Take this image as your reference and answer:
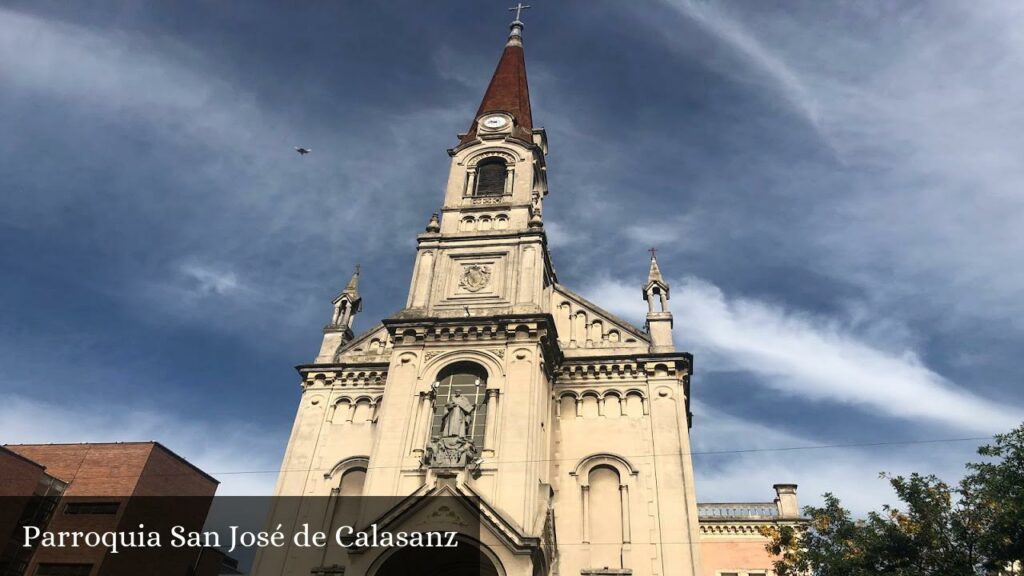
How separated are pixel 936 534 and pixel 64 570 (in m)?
39.3

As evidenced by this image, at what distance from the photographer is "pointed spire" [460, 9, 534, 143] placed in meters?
37.0

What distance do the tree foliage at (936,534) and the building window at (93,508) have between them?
34963mm

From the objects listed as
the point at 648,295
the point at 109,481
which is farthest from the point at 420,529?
the point at 109,481

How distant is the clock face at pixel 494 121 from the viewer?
118 ft

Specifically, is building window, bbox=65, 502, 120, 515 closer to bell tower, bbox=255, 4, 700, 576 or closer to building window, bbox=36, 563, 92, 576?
building window, bbox=36, 563, 92, 576

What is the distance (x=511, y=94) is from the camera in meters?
40.6

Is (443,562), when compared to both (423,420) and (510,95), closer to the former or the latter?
(423,420)

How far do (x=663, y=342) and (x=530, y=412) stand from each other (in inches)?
301

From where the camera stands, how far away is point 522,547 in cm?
2080

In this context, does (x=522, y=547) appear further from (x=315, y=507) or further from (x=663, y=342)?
(x=663, y=342)

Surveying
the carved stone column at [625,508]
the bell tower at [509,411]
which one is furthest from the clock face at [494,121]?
the carved stone column at [625,508]

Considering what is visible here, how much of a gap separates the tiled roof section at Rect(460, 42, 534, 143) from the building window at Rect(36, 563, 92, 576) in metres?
29.2

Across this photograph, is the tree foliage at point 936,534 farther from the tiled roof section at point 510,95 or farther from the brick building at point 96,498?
the brick building at point 96,498

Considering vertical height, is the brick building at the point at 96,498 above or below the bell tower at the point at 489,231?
below
